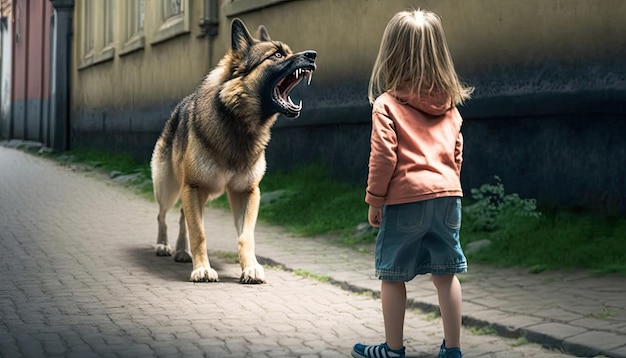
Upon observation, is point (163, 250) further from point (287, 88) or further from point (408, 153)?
point (408, 153)

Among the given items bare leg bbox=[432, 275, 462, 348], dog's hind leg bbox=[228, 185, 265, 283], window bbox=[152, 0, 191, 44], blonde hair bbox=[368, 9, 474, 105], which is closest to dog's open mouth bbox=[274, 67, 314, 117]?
dog's hind leg bbox=[228, 185, 265, 283]

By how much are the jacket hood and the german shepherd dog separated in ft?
9.06

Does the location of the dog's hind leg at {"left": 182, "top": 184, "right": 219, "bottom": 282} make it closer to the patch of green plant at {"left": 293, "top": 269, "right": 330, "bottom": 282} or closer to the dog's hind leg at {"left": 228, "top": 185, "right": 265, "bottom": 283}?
the dog's hind leg at {"left": 228, "top": 185, "right": 265, "bottom": 283}

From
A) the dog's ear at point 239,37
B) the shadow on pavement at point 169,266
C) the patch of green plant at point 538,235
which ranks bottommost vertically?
the shadow on pavement at point 169,266

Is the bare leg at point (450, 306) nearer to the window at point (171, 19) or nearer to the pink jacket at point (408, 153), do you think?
the pink jacket at point (408, 153)

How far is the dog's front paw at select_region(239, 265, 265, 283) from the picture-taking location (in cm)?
786

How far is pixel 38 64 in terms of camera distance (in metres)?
31.8

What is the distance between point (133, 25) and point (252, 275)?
16521 mm

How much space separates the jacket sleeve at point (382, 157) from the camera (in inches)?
193

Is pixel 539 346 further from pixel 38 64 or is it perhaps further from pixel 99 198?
pixel 38 64

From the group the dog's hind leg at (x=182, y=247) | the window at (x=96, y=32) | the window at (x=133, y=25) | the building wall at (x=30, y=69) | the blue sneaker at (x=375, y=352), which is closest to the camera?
the blue sneaker at (x=375, y=352)

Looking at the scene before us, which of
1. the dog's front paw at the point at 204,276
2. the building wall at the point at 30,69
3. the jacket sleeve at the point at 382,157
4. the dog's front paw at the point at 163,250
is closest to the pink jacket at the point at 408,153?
the jacket sleeve at the point at 382,157

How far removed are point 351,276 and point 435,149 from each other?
9.89 ft

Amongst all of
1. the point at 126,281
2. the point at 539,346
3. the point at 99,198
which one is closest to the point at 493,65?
the point at 126,281
